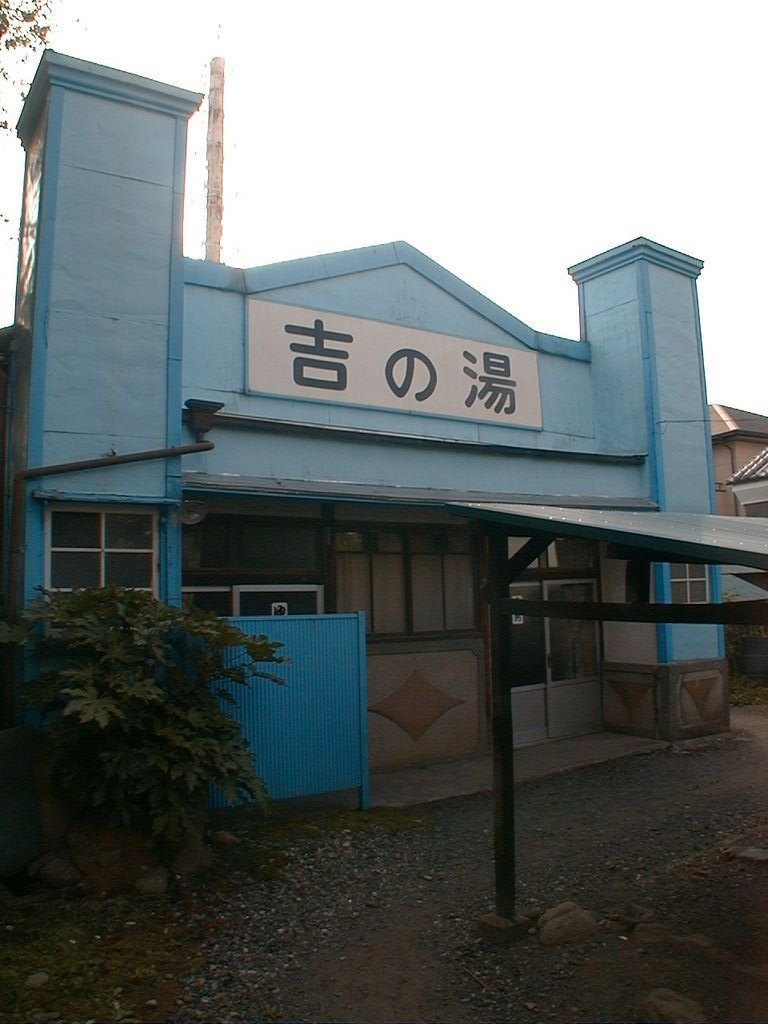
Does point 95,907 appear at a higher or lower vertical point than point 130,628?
lower

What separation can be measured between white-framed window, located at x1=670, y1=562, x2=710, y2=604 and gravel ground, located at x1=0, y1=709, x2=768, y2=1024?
4286 mm

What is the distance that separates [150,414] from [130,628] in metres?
2.02

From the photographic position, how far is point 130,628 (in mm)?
6344

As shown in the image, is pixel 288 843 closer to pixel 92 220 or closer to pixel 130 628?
pixel 130 628

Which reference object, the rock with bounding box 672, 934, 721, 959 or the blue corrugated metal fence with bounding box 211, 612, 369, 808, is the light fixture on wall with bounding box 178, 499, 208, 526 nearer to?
the blue corrugated metal fence with bounding box 211, 612, 369, 808

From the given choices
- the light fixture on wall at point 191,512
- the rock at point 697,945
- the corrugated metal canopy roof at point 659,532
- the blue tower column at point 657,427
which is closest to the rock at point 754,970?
the rock at point 697,945

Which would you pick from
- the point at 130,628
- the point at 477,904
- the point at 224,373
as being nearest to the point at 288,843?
the point at 477,904

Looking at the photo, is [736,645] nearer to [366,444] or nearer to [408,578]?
[408,578]

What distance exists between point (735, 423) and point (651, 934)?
2338 cm

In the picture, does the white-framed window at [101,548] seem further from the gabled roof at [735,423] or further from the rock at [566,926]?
the gabled roof at [735,423]

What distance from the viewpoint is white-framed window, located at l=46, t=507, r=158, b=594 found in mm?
6934

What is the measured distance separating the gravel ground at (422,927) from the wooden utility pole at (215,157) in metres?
12.4

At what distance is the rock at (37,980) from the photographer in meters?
4.56

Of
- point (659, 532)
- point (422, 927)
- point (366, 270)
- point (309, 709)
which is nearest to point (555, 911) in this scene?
point (422, 927)
